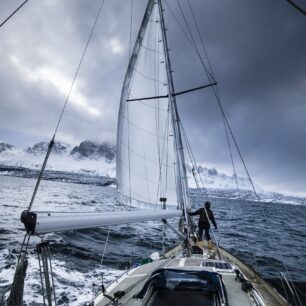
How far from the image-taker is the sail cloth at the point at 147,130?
1304cm

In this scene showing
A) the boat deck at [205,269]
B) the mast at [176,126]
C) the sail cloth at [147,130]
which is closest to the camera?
the boat deck at [205,269]

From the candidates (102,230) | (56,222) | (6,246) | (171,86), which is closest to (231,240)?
(102,230)

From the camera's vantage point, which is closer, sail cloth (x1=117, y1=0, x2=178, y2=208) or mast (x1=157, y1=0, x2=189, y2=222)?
mast (x1=157, y1=0, x2=189, y2=222)

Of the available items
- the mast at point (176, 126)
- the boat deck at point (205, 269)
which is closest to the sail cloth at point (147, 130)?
the mast at point (176, 126)

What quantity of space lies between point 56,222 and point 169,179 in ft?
34.4

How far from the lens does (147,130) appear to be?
13336 mm

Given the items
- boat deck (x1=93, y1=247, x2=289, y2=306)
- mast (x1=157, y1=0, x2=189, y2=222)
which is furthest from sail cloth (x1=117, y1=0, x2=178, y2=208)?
boat deck (x1=93, y1=247, x2=289, y2=306)

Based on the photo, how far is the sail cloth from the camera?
1304cm

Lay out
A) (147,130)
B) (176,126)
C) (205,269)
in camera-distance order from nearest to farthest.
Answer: (205,269) → (176,126) → (147,130)

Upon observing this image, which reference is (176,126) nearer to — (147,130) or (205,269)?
(147,130)

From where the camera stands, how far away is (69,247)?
15.6m

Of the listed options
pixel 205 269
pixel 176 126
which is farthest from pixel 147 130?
pixel 205 269

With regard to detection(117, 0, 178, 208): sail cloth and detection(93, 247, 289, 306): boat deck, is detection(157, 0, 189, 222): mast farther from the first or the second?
detection(93, 247, 289, 306): boat deck

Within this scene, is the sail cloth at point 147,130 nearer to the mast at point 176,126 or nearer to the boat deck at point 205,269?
the mast at point 176,126
